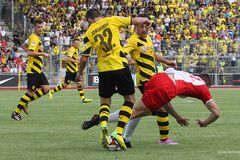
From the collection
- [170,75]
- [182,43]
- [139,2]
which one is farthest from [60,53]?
[170,75]

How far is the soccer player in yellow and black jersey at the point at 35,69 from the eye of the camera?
55.6ft

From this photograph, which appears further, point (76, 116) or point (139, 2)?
point (139, 2)

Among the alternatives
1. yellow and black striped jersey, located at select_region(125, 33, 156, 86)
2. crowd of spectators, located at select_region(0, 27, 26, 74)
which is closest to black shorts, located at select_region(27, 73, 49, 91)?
yellow and black striped jersey, located at select_region(125, 33, 156, 86)

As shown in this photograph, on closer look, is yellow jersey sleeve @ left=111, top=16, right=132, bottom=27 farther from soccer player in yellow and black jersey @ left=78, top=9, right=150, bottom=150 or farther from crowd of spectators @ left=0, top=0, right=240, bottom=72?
crowd of spectators @ left=0, top=0, right=240, bottom=72

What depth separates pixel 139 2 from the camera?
47.1 meters

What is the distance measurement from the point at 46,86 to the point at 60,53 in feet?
66.4

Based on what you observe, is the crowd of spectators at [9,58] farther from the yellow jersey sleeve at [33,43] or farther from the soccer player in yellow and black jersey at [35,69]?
the yellow jersey sleeve at [33,43]

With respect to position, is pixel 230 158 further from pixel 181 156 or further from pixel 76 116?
pixel 76 116

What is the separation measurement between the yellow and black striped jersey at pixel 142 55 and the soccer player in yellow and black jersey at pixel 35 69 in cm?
471

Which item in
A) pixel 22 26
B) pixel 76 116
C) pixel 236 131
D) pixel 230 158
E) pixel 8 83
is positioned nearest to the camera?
pixel 230 158

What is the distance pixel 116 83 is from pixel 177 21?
3541 centimetres

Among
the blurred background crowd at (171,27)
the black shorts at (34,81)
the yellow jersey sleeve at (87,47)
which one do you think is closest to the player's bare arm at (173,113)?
the yellow jersey sleeve at (87,47)

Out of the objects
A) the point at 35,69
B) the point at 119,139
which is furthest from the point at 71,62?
the point at 119,139

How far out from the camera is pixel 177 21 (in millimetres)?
46031
